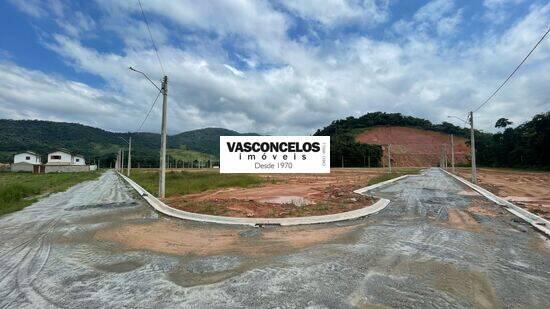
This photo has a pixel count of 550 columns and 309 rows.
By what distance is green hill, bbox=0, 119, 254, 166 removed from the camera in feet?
396

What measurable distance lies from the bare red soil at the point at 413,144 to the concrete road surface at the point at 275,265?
117750mm

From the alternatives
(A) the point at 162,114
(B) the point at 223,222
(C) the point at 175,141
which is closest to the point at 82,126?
(C) the point at 175,141

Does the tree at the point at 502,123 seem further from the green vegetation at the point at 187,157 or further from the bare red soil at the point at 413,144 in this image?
the green vegetation at the point at 187,157

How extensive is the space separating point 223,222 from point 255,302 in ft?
20.7

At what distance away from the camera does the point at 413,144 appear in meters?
138

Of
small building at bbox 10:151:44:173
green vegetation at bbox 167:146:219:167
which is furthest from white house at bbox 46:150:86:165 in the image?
green vegetation at bbox 167:146:219:167

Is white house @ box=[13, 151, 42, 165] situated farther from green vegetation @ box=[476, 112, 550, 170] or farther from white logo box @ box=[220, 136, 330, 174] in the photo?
green vegetation @ box=[476, 112, 550, 170]

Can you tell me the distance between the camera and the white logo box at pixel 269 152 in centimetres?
2525

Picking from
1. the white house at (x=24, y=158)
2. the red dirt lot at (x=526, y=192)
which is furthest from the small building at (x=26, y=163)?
the red dirt lot at (x=526, y=192)

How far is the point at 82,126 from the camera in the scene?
15088 centimetres

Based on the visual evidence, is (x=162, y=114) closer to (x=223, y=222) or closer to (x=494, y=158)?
(x=223, y=222)

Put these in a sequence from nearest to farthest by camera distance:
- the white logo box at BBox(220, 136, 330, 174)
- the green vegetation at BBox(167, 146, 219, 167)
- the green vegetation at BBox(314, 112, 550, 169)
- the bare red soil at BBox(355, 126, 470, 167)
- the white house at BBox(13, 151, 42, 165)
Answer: the white logo box at BBox(220, 136, 330, 174) → the green vegetation at BBox(314, 112, 550, 169) → the white house at BBox(13, 151, 42, 165) → the bare red soil at BBox(355, 126, 470, 167) → the green vegetation at BBox(167, 146, 219, 167)

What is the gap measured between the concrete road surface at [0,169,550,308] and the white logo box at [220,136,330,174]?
14866 millimetres

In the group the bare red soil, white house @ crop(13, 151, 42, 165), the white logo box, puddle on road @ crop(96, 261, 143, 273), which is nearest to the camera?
puddle on road @ crop(96, 261, 143, 273)
